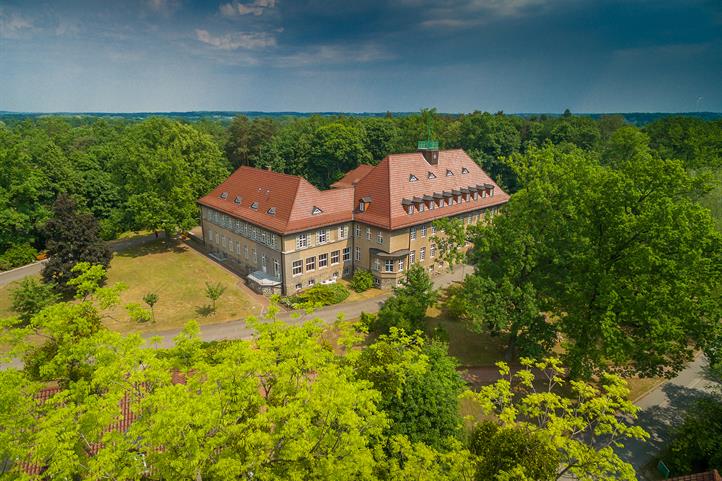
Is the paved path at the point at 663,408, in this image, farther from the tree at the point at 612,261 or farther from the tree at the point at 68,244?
the tree at the point at 68,244

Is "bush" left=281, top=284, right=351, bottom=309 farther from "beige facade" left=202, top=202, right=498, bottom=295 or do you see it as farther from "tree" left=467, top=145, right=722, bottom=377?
"tree" left=467, top=145, right=722, bottom=377

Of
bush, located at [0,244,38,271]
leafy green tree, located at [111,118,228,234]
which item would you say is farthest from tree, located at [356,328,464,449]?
bush, located at [0,244,38,271]

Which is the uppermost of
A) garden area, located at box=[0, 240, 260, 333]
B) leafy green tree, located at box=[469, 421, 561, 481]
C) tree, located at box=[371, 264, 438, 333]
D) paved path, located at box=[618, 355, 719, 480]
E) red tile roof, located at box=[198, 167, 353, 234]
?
red tile roof, located at box=[198, 167, 353, 234]

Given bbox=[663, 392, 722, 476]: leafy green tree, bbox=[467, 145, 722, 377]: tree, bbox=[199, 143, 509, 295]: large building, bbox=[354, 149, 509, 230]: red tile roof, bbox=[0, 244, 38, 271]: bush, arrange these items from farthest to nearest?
bbox=[0, 244, 38, 271]: bush
bbox=[354, 149, 509, 230]: red tile roof
bbox=[199, 143, 509, 295]: large building
bbox=[467, 145, 722, 377]: tree
bbox=[663, 392, 722, 476]: leafy green tree

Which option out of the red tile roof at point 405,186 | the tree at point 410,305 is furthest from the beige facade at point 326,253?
the tree at point 410,305

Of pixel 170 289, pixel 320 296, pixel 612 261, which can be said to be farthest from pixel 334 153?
pixel 612 261
